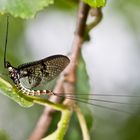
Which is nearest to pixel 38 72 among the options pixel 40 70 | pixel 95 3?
pixel 40 70

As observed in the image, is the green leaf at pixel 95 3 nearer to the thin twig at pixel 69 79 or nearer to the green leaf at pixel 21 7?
the green leaf at pixel 21 7

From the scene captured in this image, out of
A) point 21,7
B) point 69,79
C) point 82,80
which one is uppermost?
point 21,7

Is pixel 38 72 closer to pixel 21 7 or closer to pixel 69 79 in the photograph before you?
pixel 69 79

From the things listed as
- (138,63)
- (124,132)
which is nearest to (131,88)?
(138,63)

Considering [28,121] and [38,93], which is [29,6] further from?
[28,121]

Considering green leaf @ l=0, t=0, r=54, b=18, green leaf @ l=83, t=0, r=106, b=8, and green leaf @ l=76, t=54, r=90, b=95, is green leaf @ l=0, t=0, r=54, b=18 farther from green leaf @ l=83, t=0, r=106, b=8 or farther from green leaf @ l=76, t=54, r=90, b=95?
green leaf @ l=76, t=54, r=90, b=95
